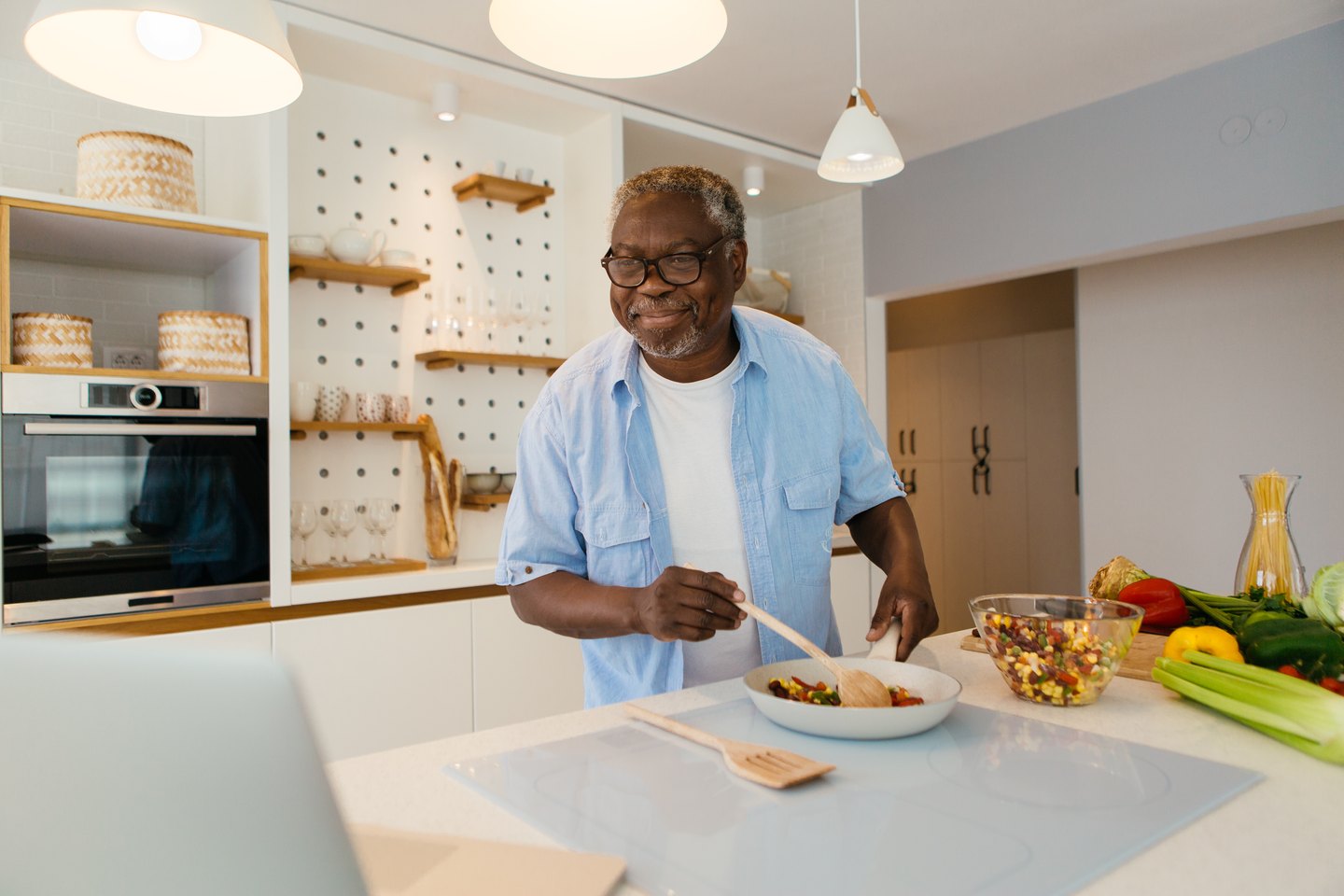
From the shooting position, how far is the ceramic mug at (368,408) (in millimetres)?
3088

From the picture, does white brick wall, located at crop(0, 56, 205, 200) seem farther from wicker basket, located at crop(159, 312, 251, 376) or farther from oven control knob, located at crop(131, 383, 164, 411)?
oven control knob, located at crop(131, 383, 164, 411)

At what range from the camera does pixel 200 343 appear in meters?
2.57

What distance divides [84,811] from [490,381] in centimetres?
337

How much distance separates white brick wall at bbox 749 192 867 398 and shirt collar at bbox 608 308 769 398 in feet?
9.71

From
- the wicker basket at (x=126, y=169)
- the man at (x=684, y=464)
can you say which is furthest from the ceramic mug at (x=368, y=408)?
the man at (x=684, y=464)

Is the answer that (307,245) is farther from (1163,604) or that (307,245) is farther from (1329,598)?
(1329,598)

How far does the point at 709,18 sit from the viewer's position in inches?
50.1

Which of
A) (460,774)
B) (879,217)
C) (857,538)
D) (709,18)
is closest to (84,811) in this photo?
(460,774)

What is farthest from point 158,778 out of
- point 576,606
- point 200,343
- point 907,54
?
point 907,54

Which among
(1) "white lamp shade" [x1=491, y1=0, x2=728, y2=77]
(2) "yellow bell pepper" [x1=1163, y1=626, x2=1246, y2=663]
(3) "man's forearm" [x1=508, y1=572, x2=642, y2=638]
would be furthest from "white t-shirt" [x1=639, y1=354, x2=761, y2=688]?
(2) "yellow bell pepper" [x1=1163, y1=626, x2=1246, y2=663]

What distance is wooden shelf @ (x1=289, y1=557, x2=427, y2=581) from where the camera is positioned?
2.83 meters

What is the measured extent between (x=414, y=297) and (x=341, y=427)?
0.71 m

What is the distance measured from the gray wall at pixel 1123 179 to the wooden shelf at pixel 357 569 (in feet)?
8.87

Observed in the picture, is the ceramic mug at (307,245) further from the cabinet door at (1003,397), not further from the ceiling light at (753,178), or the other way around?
the cabinet door at (1003,397)
